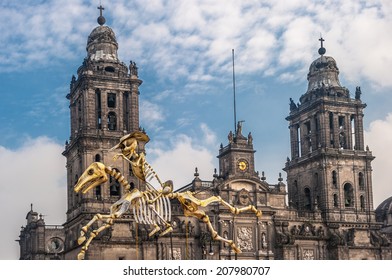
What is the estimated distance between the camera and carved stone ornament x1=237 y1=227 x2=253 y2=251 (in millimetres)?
68938

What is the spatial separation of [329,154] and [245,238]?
10653 mm

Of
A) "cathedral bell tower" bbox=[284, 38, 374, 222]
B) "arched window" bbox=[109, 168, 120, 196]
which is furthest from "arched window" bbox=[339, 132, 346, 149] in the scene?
"arched window" bbox=[109, 168, 120, 196]

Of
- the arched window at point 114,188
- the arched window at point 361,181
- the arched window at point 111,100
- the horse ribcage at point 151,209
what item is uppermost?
the arched window at point 111,100

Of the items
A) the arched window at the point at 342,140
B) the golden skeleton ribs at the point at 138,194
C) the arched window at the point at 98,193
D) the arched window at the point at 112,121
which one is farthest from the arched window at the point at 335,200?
the golden skeleton ribs at the point at 138,194

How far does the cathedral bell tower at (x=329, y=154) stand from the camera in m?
73.5

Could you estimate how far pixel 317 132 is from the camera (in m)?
75.3

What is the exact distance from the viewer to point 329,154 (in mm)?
73500

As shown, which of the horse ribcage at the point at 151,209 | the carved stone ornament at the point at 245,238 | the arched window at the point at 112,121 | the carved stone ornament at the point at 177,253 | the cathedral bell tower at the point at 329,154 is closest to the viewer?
the horse ribcage at the point at 151,209

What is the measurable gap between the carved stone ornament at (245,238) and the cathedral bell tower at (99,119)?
9211 millimetres

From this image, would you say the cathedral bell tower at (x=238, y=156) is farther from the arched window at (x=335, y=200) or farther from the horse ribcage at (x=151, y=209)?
the horse ribcage at (x=151, y=209)

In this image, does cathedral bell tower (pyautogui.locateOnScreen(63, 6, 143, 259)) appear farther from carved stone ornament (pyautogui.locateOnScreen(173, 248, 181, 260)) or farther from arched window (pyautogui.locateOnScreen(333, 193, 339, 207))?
arched window (pyautogui.locateOnScreen(333, 193, 339, 207))
